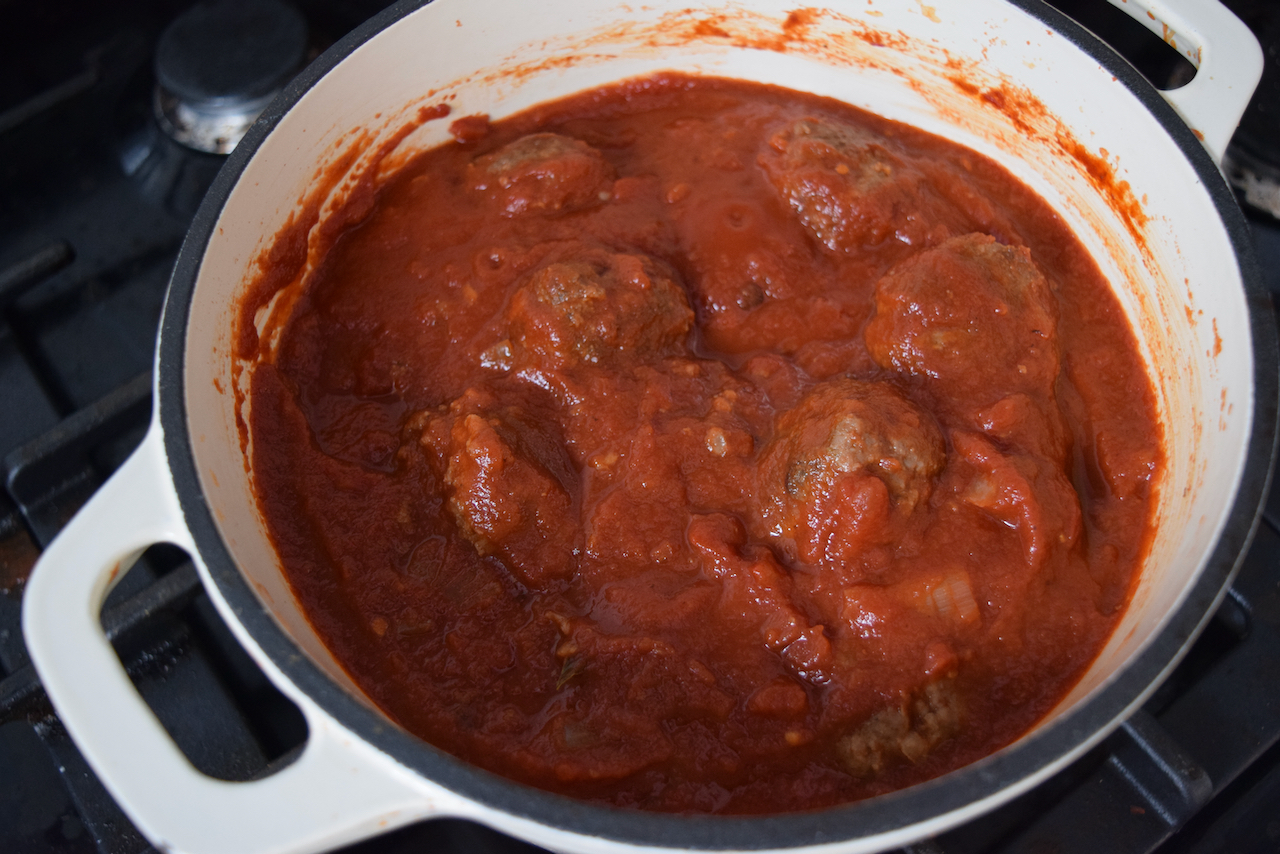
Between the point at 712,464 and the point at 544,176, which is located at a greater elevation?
the point at 544,176

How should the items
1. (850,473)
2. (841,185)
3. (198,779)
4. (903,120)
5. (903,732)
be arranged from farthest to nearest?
1. (903,120)
2. (841,185)
3. (850,473)
4. (903,732)
5. (198,779)

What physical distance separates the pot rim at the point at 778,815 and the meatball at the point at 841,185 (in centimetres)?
80

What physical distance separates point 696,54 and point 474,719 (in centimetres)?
208

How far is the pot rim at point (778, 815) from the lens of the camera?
1.42m

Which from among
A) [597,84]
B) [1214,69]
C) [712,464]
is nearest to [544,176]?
[597,84]

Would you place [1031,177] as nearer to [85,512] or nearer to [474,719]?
[474,719]

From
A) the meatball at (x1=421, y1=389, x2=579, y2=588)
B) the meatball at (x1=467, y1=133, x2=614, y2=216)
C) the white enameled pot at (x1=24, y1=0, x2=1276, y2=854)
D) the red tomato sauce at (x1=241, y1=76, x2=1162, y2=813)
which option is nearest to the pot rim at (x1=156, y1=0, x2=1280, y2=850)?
the white enameled pot at (x1=24, y1=0, x2=1276, y2=854)

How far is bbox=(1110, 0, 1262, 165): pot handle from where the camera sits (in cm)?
221

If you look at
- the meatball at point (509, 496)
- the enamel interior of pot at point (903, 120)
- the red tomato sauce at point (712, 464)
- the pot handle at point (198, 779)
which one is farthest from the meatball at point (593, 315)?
the pot handle at point (198, 779)

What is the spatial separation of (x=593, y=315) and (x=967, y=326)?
3.02 feet

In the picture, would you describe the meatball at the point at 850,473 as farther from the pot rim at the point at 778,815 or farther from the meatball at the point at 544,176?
the meatball at the point at 544,176

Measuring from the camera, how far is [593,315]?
2.36m

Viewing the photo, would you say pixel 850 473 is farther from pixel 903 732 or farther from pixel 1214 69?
pixel 1214 69

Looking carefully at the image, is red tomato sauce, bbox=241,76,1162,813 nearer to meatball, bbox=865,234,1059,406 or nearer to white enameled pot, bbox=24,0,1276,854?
meatball, bbox=865,234,1059,406
